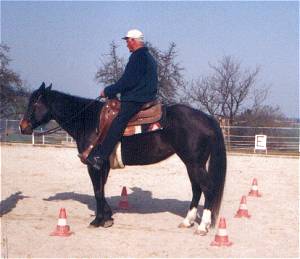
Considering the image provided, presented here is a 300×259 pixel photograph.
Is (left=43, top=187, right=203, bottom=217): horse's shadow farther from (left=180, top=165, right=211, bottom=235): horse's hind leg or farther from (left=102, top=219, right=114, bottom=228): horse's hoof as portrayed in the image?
(left=102, top=219, right=114, bottom=228): horse's hoof

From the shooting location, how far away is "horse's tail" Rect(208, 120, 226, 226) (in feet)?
20.9

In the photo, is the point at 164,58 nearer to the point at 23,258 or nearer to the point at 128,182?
the point at 128,182

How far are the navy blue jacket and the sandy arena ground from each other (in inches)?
72.6

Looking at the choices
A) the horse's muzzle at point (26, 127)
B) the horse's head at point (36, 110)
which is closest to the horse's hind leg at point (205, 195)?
the horse's head at point (36, 110)

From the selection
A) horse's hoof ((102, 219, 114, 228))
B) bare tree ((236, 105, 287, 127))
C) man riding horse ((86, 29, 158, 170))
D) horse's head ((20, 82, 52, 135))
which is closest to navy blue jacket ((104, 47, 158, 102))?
man riding horse ((86, 29, 158, 170))

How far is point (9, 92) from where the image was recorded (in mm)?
32875

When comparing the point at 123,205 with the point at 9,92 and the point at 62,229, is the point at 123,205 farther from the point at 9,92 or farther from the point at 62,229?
the point at 9,92

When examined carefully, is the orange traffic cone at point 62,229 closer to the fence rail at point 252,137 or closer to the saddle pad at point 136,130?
the saddle pad at point 136,130

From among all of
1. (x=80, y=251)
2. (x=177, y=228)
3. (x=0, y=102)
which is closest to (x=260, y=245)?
(x=177, y=228)

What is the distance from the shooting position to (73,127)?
688cm

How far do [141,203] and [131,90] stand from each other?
281 centimetres

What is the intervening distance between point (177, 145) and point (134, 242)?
5.02 feet

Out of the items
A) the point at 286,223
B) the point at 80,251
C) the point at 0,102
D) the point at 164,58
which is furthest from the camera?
the point at 0,102

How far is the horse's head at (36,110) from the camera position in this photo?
6.84m
